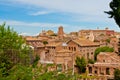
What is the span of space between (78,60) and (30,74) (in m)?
41.4

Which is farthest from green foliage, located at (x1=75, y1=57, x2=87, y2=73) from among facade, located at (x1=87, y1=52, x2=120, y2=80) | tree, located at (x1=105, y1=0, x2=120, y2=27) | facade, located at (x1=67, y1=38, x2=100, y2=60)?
tree, located at (x1=105, y1=0, x2=120, y2=27)

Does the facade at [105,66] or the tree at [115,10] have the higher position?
the tree at [115,10]

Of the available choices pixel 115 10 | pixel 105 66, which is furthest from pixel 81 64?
pixel 115 10

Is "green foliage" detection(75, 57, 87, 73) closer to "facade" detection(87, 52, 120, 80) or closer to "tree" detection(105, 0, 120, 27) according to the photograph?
"facade" detection(87, 52, 120, 80)


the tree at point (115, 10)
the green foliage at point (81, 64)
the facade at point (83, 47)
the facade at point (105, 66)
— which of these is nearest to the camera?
the tree at point (115, 10)

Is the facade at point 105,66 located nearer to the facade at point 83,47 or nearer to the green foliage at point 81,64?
the green foliage at point 81,64

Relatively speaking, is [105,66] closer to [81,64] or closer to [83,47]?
[81,64]

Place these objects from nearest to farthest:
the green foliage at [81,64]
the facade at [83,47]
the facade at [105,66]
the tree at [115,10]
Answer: the tree at [115,10] → the facade at [105,66] → the green foliage at [81,64] → the facade at [83,47]

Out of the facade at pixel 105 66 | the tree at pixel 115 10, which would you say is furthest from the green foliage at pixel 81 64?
the tree at pixel 115 10

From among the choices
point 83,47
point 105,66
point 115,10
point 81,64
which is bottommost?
point 105,66

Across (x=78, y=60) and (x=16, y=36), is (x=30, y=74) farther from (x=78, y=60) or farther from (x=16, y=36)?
(x=78, y=60)

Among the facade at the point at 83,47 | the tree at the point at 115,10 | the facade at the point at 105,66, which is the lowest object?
the facade at the point at 105,66

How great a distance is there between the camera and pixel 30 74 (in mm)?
14516

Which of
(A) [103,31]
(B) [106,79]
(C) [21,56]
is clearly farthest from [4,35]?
(A) [103,31]
